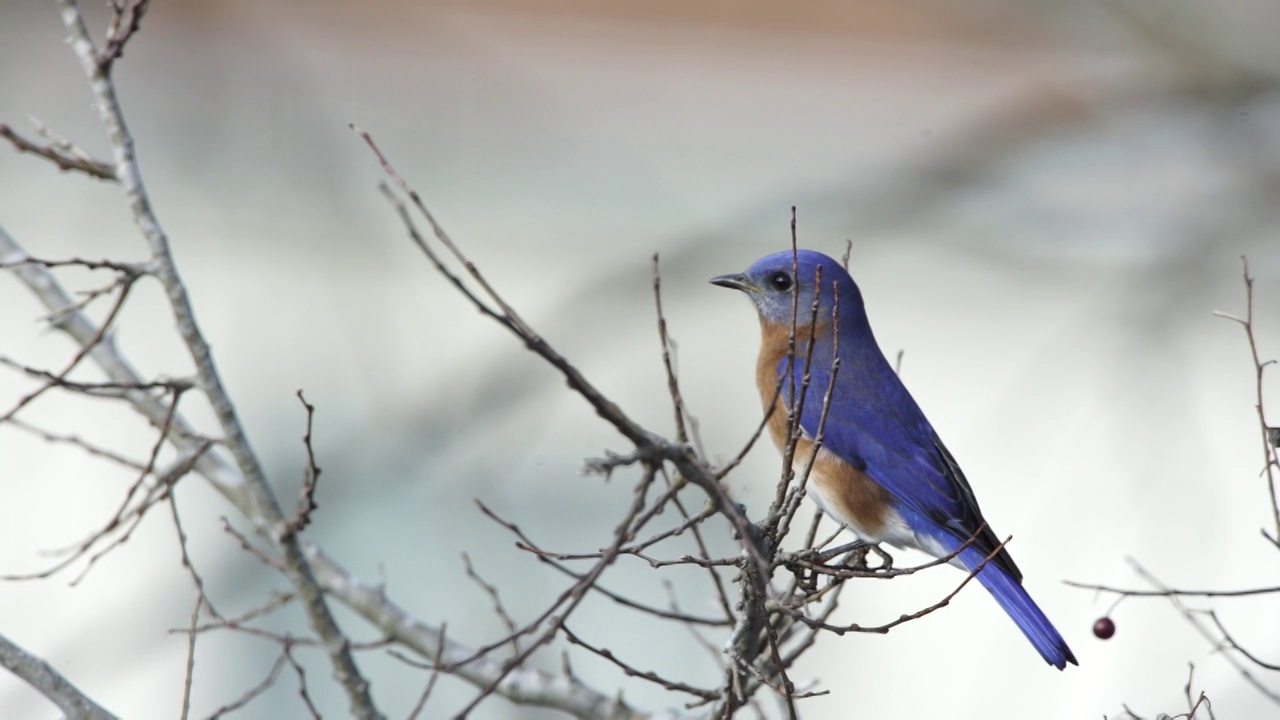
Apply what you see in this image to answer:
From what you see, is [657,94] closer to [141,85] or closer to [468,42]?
[468,42]

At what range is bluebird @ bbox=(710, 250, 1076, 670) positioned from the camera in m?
3.37

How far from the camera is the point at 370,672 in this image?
5.38m

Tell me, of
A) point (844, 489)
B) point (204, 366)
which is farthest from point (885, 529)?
point (204, 366)

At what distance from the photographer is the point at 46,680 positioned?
7.67 ft

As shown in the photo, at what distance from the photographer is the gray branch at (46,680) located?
7.63ft

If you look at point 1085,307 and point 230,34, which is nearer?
point 230,34

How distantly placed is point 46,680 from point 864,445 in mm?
2081

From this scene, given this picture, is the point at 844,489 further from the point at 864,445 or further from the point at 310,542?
the point at 310,542

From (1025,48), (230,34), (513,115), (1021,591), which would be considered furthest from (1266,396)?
(230,34)

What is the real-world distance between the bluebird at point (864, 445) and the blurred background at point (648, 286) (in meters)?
1.92

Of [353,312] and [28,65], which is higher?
[28,65]

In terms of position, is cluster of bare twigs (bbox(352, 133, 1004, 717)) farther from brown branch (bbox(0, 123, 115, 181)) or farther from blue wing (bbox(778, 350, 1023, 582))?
brown branch (bbox(0, 123, 115, 181))

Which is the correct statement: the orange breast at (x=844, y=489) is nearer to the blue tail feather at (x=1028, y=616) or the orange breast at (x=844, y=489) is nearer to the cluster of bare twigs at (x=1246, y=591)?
the blue tail feather at (x=1028, y=616)

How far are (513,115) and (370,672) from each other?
2530 millimetres
